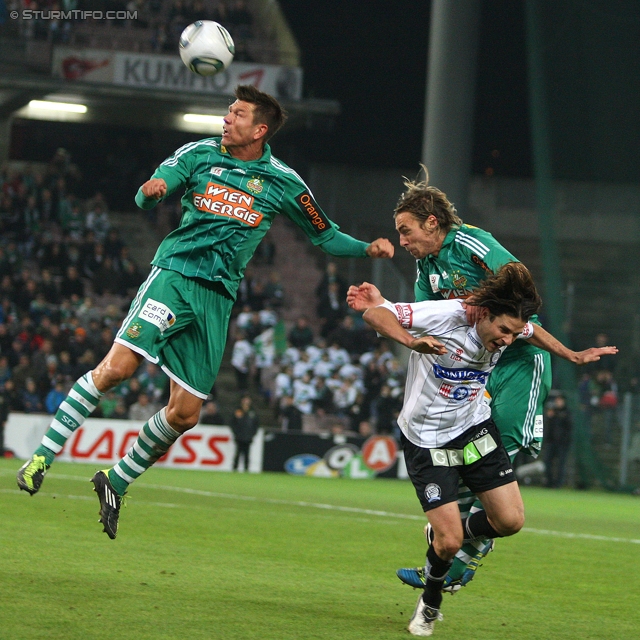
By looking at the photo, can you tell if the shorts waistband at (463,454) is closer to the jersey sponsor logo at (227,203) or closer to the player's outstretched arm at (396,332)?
the player's outstretched arm at (396,332)

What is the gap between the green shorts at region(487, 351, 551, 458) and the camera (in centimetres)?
648

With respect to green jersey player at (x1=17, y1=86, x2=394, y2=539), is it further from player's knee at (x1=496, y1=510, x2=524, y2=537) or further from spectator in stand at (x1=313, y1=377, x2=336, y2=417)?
spectator in stand at (x1=313, y1=377, x2=336, y2=417)

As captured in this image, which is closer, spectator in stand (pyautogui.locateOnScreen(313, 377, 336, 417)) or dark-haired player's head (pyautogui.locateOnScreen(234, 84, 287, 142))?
dark-haired player's head (pyautogui.locateOnScreen(234, 84, 287, 142))

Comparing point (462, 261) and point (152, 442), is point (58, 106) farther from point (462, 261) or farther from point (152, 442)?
point (462, 261)

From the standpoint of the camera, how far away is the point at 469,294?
19.4ft

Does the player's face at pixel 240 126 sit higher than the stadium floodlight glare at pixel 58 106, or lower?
lower

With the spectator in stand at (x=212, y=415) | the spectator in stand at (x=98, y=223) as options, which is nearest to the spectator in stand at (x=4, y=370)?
the spectator in stand at (x=212, y=415)

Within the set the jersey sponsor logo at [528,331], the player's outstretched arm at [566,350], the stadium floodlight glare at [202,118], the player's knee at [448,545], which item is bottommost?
the player's knee at [448,545]

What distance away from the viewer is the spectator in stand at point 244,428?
18.4 metres

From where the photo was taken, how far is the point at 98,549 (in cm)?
718

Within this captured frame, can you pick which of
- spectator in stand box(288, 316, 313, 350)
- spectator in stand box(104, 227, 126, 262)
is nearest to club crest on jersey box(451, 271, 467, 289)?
spectator in stand box(288, 316, 313, 350)

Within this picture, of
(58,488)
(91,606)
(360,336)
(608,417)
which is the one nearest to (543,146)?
(608,417)

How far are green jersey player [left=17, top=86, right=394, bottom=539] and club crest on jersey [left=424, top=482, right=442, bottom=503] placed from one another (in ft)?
4.55

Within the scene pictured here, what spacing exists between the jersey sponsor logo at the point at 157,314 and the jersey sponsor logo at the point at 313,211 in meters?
1.08
